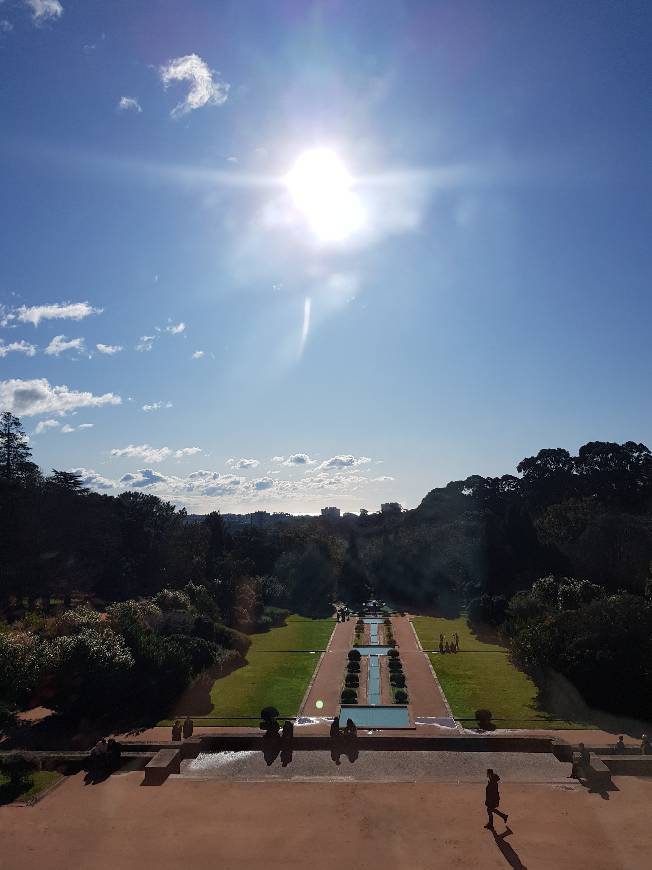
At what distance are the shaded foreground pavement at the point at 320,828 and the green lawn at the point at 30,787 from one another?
0.81 meters

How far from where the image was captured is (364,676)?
3475cm

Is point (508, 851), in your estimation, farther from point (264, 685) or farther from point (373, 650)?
point (373, 650)

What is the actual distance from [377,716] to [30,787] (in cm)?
1493

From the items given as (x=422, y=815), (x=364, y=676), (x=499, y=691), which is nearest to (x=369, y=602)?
(x=364, y=676)

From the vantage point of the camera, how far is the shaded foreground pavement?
1304cm

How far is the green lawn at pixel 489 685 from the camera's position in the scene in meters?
26.5

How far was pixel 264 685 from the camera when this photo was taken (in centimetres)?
3241

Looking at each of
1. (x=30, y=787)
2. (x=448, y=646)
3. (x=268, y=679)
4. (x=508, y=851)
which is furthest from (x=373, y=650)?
(x=508, y=851)

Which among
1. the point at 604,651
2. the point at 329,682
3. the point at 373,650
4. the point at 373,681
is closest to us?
the point at 604,651

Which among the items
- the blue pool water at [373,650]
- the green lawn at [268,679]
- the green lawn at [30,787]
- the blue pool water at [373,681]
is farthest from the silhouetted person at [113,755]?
the blue pool water at [373,650]

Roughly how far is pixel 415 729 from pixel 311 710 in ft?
18.1

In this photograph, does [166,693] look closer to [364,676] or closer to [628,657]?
[364,676]

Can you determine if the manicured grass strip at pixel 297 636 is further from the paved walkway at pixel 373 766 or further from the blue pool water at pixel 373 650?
the paved walkway at pixel 373 766

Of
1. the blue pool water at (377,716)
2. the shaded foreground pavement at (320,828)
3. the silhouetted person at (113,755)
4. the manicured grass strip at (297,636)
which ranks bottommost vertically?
the blue pool water at (377,716)
